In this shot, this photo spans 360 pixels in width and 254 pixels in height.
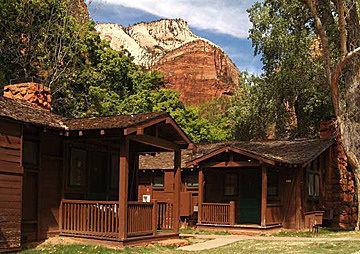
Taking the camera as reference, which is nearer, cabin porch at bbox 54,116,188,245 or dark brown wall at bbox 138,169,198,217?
cabin porch at bbox 54,116,188,245

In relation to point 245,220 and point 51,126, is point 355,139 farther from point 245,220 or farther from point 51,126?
point 51,126

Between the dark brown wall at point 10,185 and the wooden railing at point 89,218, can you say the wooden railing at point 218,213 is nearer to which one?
the wooden railing at point 89,218

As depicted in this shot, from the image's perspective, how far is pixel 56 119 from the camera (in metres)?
18.6

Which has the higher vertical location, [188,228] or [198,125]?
[198,125]

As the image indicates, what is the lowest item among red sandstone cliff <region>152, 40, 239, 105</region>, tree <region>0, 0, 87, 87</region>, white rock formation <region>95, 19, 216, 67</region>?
tree <region>0, 0, 87, 87</region>

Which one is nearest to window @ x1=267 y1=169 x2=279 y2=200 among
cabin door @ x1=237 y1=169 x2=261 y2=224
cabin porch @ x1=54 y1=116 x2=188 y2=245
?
cabin door @ x1=237 y1=169 x2=261 y2=224

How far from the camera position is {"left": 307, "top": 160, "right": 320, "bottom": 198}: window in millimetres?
28344

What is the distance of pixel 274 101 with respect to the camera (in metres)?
42.2

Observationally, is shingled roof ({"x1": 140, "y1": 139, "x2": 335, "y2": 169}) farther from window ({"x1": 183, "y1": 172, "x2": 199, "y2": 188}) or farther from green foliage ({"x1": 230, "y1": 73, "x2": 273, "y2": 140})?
green foliage ({"x1": 230, "y1": 73, "x2": 273, "y2": 140})

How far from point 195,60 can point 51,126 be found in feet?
341

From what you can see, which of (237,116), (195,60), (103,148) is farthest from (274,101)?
(195,60)

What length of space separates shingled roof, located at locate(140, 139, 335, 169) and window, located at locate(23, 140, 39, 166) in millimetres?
8371

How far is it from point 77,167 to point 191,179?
12196 millimetres

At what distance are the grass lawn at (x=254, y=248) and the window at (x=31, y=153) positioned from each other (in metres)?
2.69
